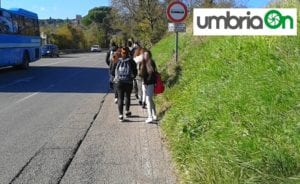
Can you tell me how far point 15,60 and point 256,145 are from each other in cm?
2506

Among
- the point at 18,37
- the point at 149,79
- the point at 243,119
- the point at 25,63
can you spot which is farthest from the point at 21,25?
the point at 243,119

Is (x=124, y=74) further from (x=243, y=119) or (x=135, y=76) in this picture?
(x=243, y=119)

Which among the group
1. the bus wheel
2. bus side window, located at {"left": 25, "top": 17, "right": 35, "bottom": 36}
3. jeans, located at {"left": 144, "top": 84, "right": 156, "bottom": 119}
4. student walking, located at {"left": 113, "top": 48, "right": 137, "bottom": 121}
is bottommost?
the bus wheel

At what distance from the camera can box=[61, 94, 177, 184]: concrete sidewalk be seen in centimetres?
674

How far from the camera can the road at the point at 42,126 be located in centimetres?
724

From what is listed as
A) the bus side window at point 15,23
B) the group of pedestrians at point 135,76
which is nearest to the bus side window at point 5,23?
the bus side window at point 15,23

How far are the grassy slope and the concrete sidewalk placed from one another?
11.3 inches

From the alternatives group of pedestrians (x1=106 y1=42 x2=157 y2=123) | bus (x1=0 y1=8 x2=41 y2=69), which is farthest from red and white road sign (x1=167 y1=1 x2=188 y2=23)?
bus (x1=0 y1=8 x2=41 y2=69)

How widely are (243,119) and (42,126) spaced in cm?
552

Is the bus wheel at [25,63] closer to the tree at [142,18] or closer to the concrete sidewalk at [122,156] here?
the tree at [142,18]

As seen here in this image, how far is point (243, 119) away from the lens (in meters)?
6.54

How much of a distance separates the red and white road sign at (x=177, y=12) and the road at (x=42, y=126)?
3.31 metres

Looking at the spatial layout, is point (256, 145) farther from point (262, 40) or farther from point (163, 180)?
point (262, 40)

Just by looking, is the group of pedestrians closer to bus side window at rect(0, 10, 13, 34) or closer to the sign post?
the sign post
